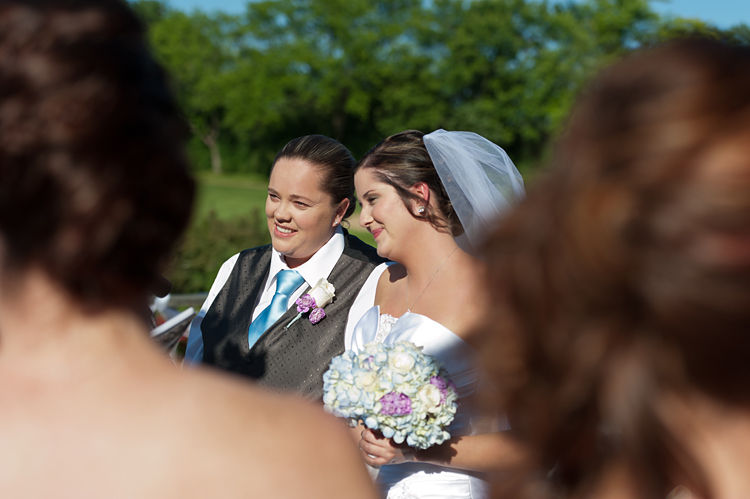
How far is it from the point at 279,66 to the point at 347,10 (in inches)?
316

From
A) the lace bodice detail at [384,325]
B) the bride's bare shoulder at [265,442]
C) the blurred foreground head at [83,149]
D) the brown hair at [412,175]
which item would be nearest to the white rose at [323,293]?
the lace bodice detail at [384,325]

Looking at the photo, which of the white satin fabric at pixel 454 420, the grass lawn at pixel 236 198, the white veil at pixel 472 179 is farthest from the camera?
the grass lawn at pixel 236 198

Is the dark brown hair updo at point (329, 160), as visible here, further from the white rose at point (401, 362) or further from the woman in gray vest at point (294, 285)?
the white rose at point (401, 362)

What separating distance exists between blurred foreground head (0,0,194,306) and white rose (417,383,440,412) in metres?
1.54

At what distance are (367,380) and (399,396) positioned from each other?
0.48ft

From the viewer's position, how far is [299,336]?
11.4 ft

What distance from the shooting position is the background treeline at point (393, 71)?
1949 inches

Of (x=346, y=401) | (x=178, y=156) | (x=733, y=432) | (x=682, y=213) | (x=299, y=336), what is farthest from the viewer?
(x=299, y=336)

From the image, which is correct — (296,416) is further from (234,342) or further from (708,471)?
(234,342)

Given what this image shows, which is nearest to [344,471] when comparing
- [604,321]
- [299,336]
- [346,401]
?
[604,321]

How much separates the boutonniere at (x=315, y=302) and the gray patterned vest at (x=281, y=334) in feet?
0.12

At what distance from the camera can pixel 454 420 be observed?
283 cm

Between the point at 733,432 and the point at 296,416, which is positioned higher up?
the point at 733,432

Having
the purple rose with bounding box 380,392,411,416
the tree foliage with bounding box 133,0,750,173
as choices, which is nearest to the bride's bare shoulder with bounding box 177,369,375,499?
the purple rose with bounding box 380,392,411,416
